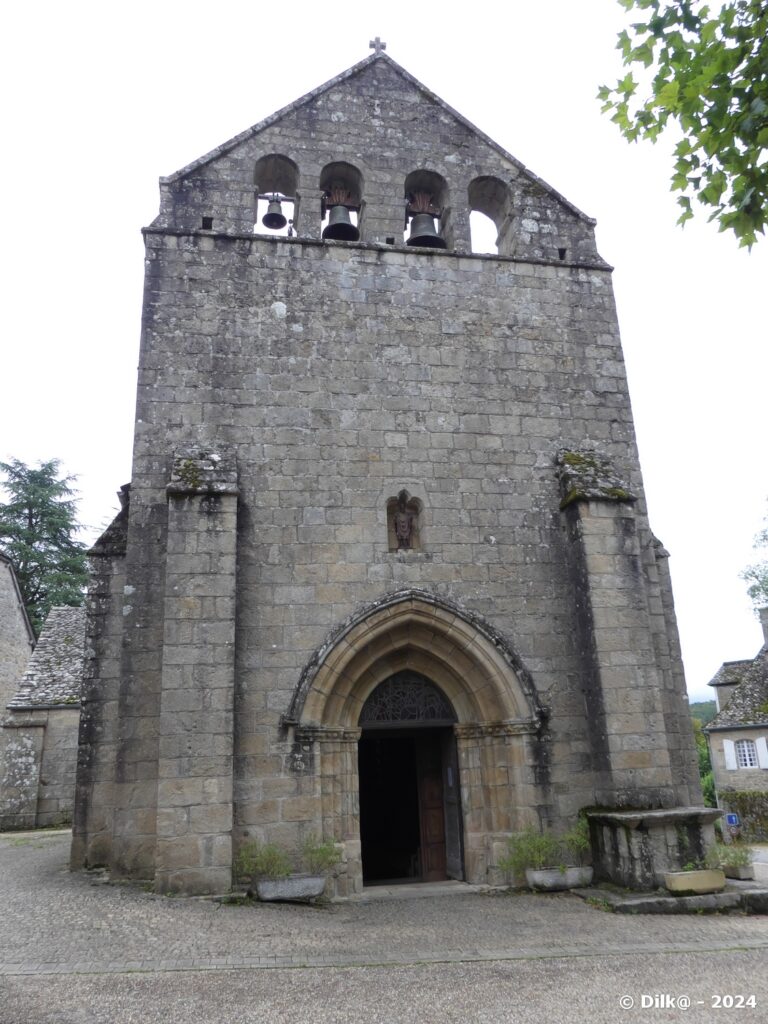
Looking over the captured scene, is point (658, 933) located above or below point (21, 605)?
below

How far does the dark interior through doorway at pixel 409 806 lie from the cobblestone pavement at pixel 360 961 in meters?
1.71

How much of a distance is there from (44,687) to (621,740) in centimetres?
1661

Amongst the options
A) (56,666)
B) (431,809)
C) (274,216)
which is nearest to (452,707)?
(431,809)

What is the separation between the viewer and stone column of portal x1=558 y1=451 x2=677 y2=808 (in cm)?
823

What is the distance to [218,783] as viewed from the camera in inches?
299

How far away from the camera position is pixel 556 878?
26.5ft

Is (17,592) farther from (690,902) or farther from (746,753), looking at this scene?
(746,753)

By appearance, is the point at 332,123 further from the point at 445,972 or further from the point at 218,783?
the point at 445,972

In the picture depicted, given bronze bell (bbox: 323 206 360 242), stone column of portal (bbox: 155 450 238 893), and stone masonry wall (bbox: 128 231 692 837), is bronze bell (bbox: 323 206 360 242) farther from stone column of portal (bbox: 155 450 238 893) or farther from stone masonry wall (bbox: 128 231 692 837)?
stone column of portal (bbox: 155 450 238 893)

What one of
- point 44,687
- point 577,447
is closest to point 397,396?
point 577,447

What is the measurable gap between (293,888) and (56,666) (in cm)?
1565

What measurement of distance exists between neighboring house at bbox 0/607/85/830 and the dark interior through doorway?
1090 centimetres

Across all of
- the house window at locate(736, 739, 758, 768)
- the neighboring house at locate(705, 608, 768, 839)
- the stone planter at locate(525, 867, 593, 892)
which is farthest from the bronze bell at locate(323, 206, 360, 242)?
the house window at locate(736, 739, 758, 768)

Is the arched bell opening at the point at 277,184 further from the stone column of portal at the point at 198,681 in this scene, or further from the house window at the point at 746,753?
the house window at the point at 746,753
